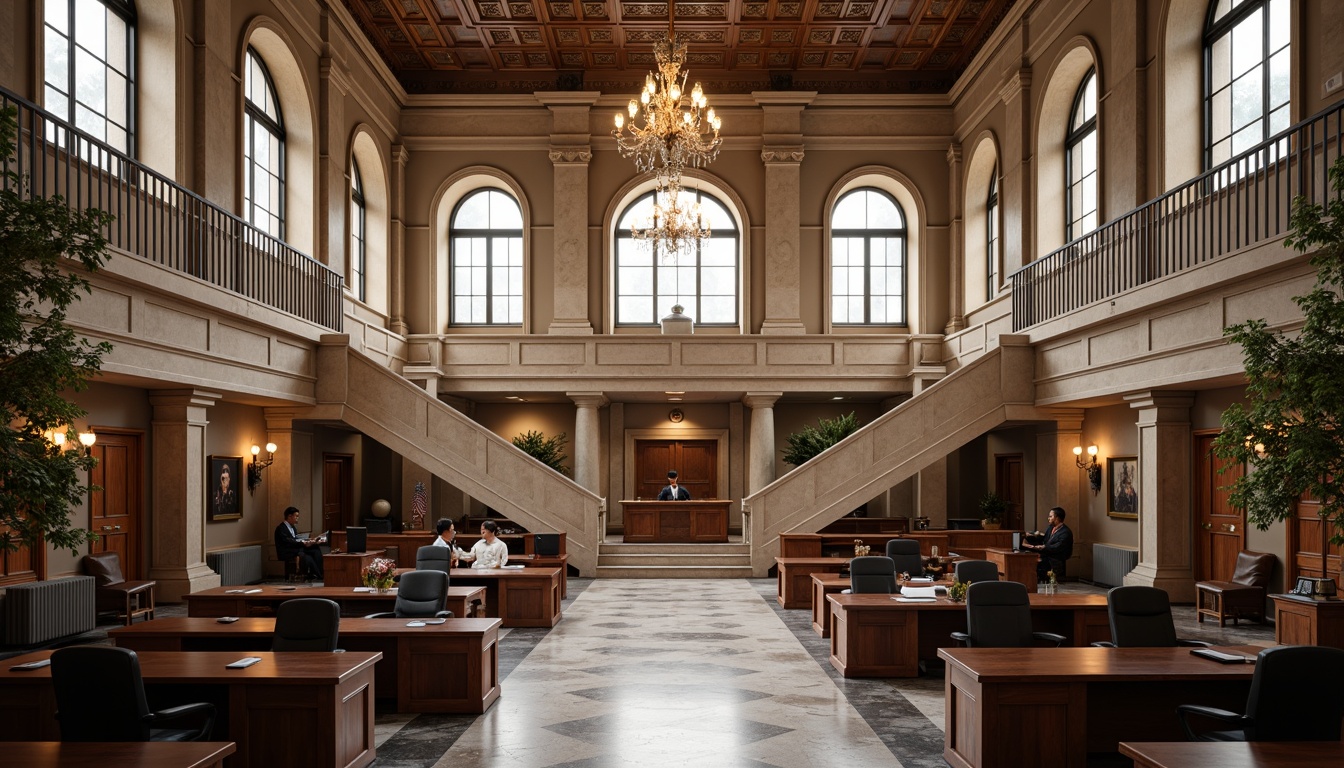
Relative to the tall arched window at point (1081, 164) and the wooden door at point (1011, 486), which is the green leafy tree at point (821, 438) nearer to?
the wooden door at point (1011, 486)

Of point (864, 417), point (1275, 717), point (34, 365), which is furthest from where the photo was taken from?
point (864, 417)

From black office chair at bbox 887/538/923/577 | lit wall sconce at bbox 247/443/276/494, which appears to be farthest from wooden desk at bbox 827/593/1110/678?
lit wall sconce at bbox 247/443/276/494

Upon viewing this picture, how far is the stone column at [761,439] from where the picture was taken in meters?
21.1

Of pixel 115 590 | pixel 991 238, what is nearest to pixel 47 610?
pixel 115 590

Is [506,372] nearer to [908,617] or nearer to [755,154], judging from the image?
[755,154]

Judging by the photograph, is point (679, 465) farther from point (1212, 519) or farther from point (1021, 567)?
point (1212, 519)

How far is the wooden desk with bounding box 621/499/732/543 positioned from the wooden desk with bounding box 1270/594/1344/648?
34.1ft

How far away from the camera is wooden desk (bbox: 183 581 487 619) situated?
10.6 metres

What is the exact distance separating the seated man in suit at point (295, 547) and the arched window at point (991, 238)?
44.8 ft

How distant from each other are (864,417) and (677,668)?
609 inches

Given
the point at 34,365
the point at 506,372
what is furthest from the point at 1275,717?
the point at 506,372

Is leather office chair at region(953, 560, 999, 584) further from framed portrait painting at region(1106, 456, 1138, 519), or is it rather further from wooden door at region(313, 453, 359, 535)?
wooden door at region(313, 453, 359, 535)

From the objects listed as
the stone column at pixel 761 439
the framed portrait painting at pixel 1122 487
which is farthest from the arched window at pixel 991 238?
the framed portrait painting at pixel 1122 487

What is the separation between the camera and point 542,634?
484 inches
